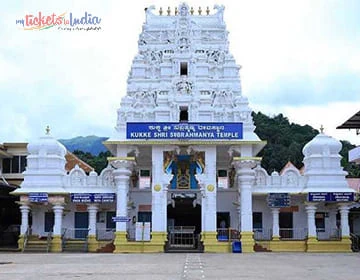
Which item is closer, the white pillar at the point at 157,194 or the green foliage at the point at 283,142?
the white pillar at the point at 157,194

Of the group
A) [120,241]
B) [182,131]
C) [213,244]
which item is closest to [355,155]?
[213,244]

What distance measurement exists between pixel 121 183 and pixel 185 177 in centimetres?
Result: 537

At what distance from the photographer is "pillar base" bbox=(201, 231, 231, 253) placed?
106ft

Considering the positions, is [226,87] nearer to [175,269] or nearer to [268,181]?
[268,181]

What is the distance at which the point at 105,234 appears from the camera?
117 ft

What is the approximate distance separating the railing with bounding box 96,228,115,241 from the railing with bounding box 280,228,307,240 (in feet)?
31.5

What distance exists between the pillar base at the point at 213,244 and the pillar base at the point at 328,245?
444 centimetres

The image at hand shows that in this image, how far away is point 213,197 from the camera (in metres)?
33.2

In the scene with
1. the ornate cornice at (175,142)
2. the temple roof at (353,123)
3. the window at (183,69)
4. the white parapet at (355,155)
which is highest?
the window at (183,69)

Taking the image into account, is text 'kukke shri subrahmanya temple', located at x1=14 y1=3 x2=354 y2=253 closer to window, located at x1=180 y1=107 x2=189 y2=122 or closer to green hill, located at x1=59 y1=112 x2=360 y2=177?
window, located at x1=180 y1=107 x2=189 y2=122

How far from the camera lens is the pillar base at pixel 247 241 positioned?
32344 mm

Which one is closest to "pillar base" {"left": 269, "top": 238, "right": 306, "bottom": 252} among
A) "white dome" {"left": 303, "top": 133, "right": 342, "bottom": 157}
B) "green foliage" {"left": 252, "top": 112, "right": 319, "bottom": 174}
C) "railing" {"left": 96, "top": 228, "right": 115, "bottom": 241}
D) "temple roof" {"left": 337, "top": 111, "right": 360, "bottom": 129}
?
"white dome" {"left": 303, "top": 133, "right": 342, "bottom": 157}

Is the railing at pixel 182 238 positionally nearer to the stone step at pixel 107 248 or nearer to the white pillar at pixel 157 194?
the white pillar at pixel 157 194

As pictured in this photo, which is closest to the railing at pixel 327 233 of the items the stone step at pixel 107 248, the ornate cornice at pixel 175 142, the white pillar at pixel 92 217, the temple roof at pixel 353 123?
the temple roof at pixel 353 123
